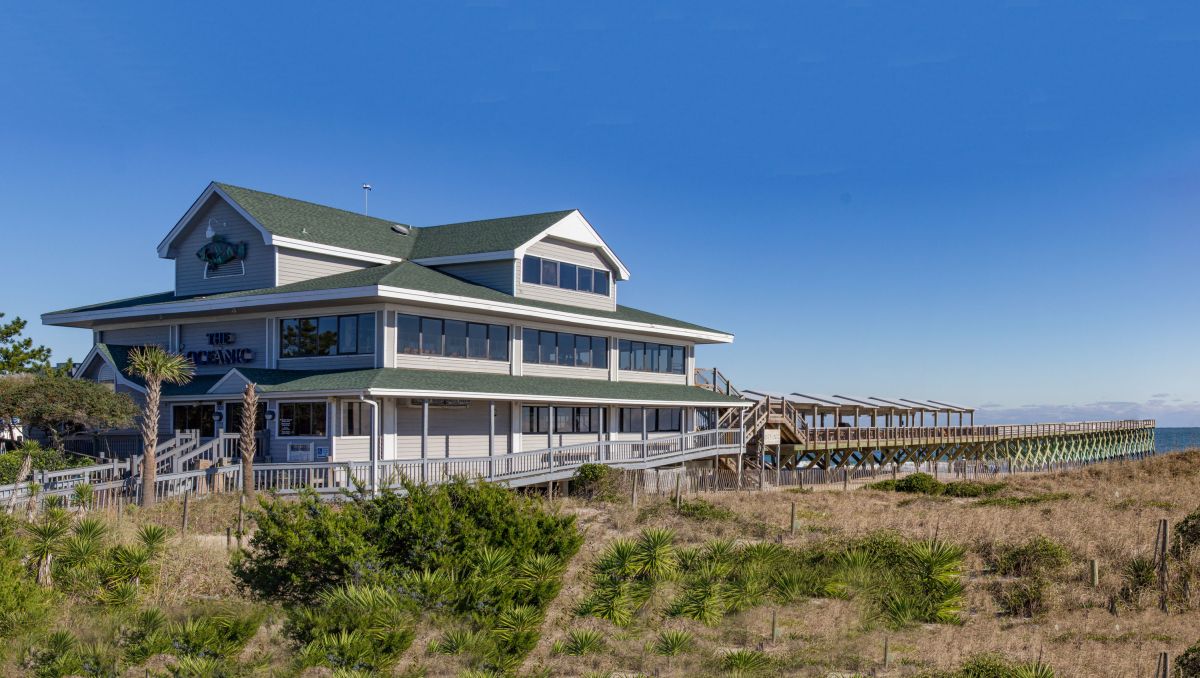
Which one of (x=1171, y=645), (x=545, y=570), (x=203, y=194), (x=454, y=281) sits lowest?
(x=1171, y=645)

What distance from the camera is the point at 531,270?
41.2 meters

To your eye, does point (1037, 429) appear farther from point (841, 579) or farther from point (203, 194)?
point (841, 579)

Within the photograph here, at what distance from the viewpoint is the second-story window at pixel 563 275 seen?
4119 centimetres

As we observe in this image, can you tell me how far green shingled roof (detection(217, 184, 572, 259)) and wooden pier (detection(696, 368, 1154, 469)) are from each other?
1415 centimetres

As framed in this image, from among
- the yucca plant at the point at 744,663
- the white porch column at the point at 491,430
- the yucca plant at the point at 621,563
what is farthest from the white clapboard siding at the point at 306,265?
the yucca plant at the point at 744,663

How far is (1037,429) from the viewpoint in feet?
276

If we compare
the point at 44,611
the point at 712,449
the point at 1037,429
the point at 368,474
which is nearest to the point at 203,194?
the point at 368,474

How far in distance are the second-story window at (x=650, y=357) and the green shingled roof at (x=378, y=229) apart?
726cm

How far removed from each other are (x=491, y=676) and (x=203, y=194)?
107 feet

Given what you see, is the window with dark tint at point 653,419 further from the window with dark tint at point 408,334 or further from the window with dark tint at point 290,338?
the window with dark tint at point 290,338

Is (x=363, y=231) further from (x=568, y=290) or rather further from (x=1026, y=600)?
(x=1026, y=600)

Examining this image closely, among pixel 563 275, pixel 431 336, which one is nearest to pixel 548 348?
pixel 563 275

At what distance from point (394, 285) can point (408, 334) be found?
2323 millimetres

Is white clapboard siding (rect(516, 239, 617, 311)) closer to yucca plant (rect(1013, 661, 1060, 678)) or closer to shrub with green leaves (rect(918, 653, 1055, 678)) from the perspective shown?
shrub with green leaves (rect(918, 653, 1055, 678))
